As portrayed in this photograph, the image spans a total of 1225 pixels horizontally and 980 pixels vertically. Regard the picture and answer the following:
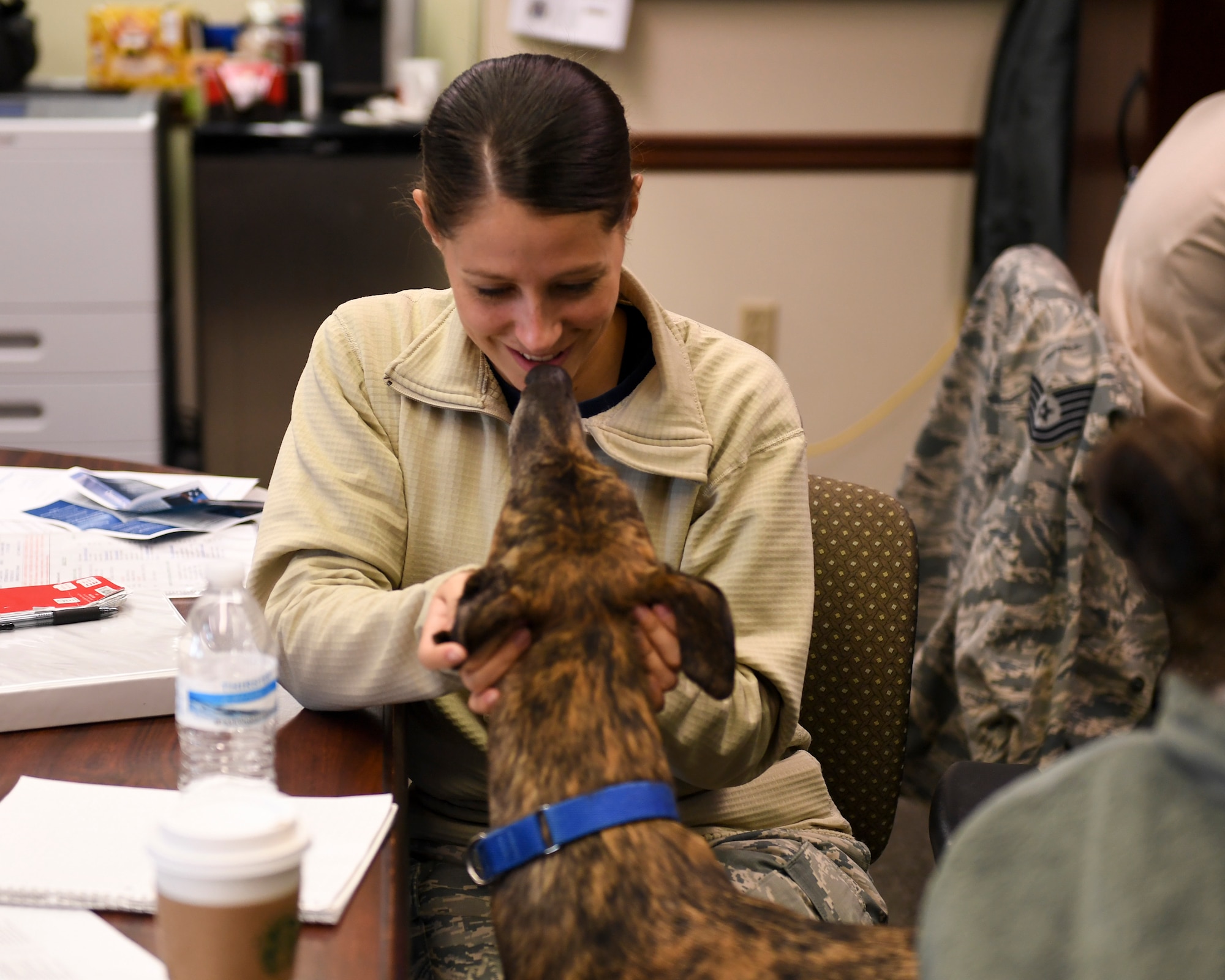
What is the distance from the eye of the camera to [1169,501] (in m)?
0.57

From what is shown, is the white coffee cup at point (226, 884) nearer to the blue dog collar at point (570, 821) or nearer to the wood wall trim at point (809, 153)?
the blue dog collar at point (570, 821)

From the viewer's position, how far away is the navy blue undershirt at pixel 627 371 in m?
1.39

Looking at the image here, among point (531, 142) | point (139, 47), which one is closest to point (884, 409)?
point (139, 47)

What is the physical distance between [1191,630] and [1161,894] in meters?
0.12

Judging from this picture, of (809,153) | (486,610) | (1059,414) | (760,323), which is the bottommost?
(760,323)

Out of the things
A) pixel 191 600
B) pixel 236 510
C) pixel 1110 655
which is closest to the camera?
pixel 191 600

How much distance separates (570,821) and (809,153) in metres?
3.08

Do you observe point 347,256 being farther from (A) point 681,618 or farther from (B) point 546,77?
(A) point 681,618

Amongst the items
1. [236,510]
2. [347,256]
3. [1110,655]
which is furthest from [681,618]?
[347,256]

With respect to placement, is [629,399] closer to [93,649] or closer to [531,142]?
[531,142]

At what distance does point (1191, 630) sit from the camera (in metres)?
0.59

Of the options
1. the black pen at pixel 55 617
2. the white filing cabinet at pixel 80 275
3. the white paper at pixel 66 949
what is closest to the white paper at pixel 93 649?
the black pen at pixel 55 617

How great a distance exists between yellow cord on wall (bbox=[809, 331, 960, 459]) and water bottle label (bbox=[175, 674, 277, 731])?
2.96 m

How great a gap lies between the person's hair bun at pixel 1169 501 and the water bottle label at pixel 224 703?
682 millimetres
